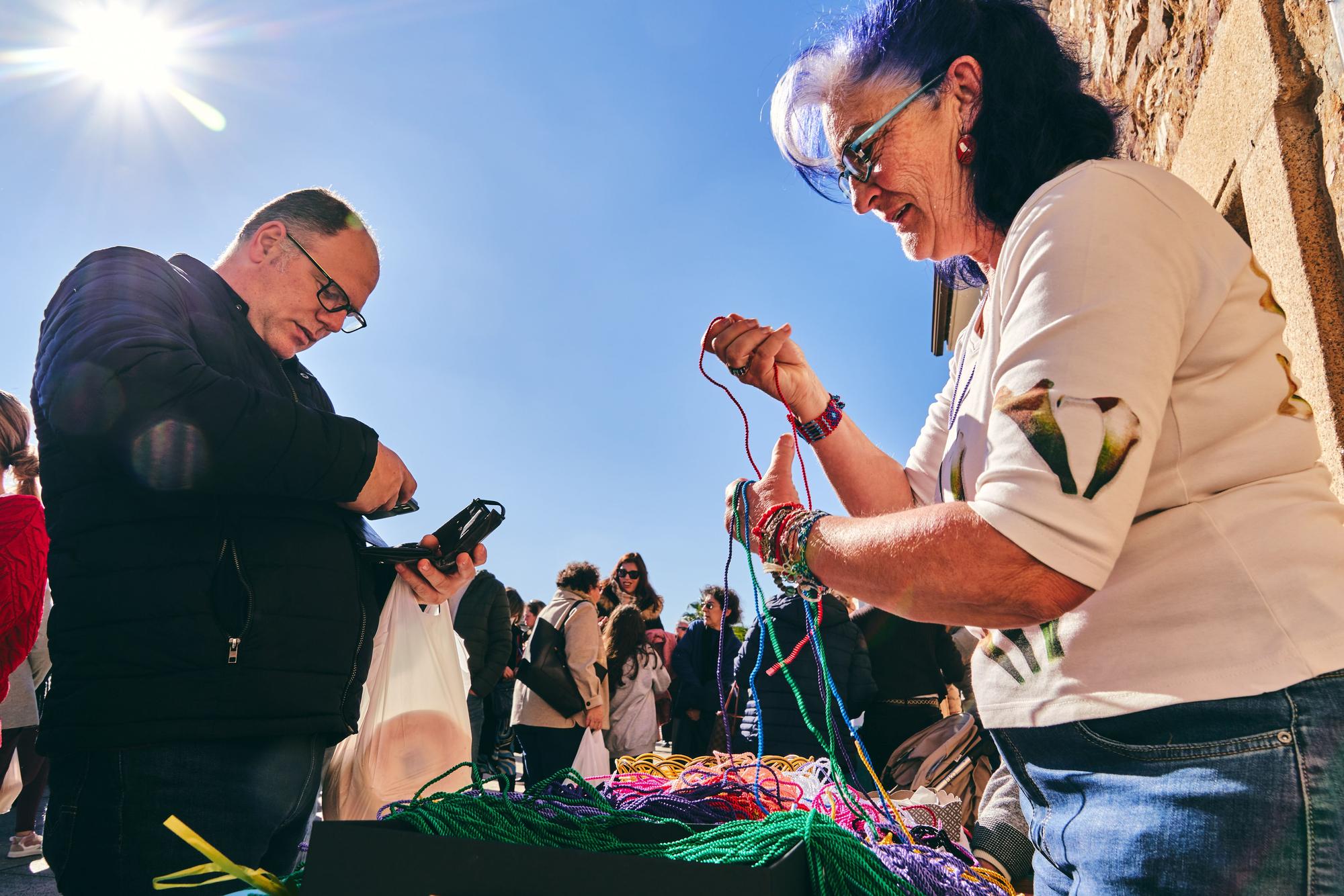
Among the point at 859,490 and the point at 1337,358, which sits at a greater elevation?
the point at 1337,358

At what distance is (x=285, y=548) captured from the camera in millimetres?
1659

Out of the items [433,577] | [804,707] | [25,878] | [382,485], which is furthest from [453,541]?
[25,878]

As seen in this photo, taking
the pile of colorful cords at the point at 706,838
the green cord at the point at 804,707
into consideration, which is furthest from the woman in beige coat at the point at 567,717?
the pile of colorful cords at the point at 706,838

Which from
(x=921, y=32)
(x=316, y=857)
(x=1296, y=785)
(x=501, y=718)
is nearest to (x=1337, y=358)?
(x=921, y=32)

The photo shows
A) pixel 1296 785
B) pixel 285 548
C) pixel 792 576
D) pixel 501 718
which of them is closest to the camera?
pixel 1296 785

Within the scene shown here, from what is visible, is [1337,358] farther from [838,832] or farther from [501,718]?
[501,718]

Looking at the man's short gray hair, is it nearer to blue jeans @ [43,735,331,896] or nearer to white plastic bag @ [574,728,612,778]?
blue jeans @ [43,735,331,896]

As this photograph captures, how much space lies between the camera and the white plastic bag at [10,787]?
3.60 metres

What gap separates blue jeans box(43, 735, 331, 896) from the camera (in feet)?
4.53

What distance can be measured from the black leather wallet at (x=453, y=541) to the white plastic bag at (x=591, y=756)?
3.57 metres

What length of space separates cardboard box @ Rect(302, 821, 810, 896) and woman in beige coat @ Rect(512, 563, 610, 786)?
4.65 m

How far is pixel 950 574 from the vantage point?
870 millimetres

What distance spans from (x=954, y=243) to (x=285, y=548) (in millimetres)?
1443

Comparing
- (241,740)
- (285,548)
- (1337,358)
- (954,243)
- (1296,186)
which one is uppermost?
(1296,186)
